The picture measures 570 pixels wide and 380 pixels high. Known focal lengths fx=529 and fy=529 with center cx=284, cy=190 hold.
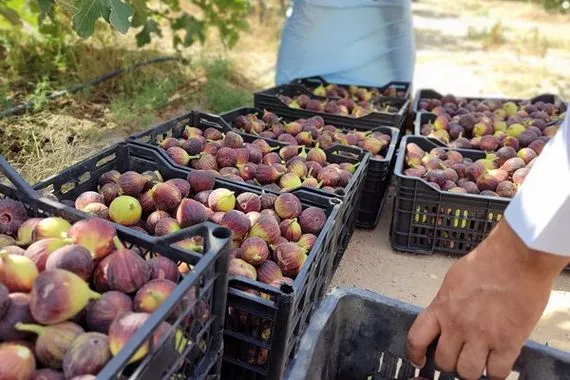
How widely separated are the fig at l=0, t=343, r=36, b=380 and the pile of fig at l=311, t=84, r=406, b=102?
12.6 ft

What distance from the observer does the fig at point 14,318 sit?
1.22 meters

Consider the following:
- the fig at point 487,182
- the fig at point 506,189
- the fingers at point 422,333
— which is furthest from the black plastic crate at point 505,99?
the fingers at point 422,333

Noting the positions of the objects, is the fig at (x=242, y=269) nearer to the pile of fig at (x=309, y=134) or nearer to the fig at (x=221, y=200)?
the fig at (x=221, y=200)

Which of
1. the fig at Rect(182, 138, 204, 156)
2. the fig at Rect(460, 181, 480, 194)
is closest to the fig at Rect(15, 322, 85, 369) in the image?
the fig at Rect(182, 138, 204, 156)

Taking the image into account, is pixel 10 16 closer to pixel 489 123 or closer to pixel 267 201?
pixel 267 201

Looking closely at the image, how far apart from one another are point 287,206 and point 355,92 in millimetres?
Answer: 2875

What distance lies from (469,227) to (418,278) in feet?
1.42

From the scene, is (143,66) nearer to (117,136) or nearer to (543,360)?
(117,136)

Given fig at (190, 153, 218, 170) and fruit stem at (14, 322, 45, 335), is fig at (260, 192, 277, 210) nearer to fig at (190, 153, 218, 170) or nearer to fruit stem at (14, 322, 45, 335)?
fig at (190, 153, 218, 170)

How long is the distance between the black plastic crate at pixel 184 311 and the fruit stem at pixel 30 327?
0.23 meters

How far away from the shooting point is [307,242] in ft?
6.86

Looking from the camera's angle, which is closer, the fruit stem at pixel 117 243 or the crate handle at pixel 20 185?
the fruit stem at pixel 117 243

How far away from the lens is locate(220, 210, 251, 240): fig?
1.98 meters

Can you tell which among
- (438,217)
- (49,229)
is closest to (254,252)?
(49,229)
